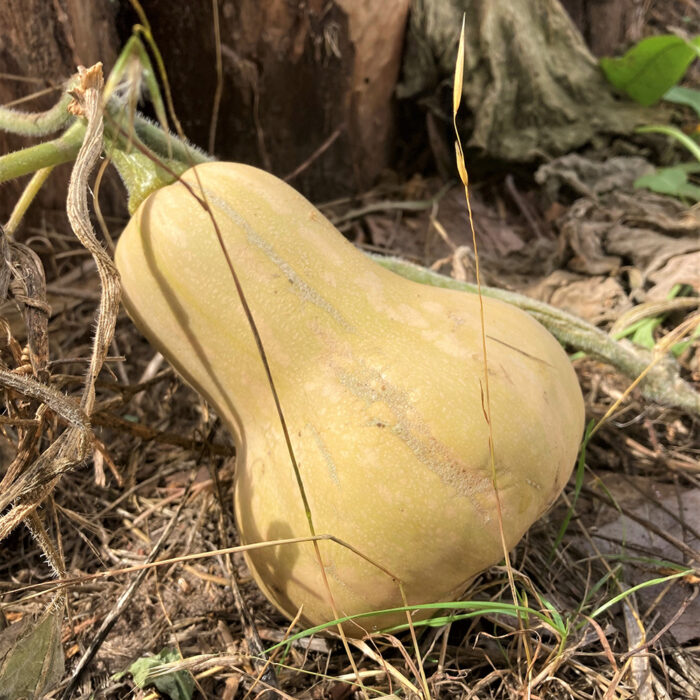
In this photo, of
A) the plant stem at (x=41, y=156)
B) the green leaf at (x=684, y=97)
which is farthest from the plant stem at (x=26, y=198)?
the green leaf at (x=684, y=97)

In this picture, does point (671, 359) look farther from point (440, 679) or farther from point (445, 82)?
point (445, 82)

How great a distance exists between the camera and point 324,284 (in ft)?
3.78

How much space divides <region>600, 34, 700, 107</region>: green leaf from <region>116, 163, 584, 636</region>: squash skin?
165cm

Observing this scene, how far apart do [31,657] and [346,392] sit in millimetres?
611

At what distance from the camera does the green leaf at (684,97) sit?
237 centimetres

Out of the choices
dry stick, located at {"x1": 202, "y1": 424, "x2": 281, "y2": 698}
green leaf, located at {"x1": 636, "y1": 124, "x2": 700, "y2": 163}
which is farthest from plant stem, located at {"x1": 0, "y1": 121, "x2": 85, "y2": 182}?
green leaf, located at {"x1": 636, "y1": 124, "x2": 700, "y2": 163}

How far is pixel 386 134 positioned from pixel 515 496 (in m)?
1.66

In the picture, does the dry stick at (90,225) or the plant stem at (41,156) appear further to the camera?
the plant stem at (41,156)

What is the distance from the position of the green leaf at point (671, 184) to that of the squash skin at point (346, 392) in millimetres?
1244

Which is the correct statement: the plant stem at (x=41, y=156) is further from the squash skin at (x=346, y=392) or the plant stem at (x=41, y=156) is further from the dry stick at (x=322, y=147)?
the dry stick at (x=322, y=147)

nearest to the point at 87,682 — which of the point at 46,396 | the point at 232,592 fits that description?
the point at 232,592

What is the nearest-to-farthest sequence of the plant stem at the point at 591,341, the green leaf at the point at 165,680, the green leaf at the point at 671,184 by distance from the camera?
the green leaf at the point at 165,680 → the plant stem at the point at 591,341 → the green leaf at the point at 671,184

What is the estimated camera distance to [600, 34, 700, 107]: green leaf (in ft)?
7.64

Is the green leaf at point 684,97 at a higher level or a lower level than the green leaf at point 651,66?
lower
